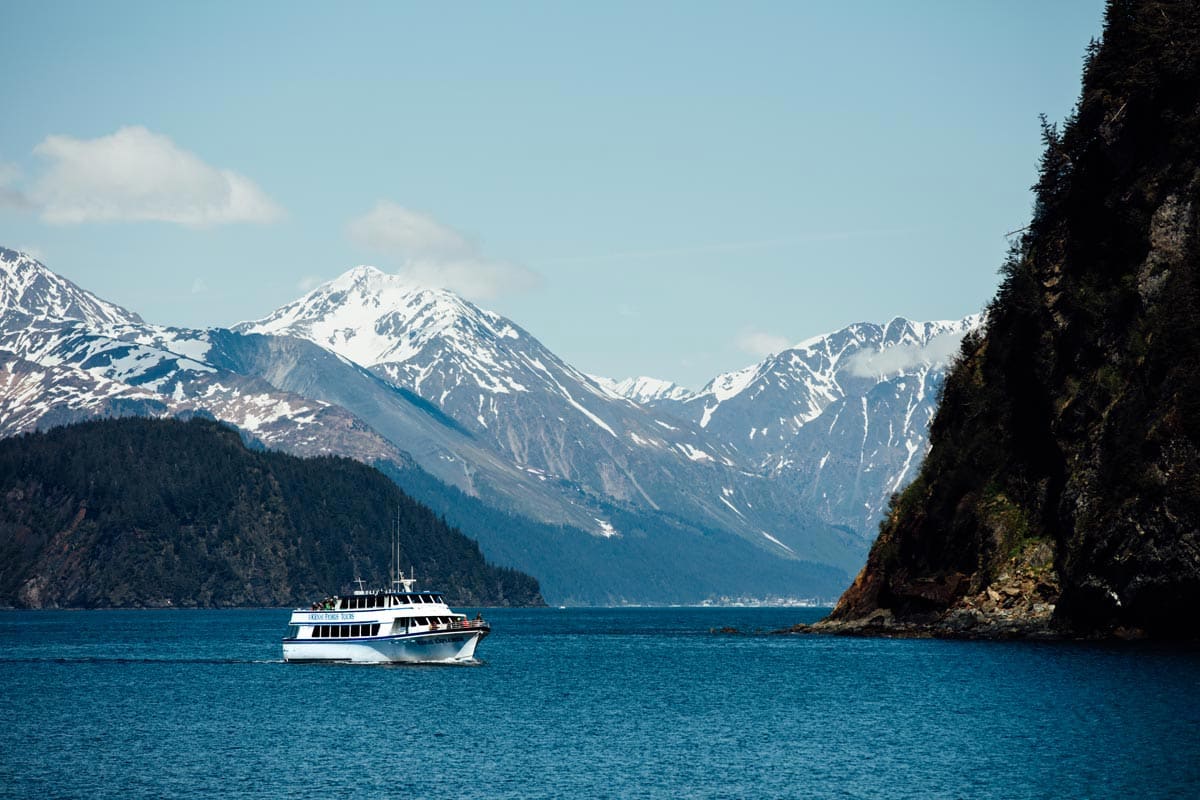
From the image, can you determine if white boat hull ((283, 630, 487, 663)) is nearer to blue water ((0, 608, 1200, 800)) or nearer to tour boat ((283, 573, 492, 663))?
tour boat ((283, 573, 492, 663))

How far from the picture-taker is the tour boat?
152000mm

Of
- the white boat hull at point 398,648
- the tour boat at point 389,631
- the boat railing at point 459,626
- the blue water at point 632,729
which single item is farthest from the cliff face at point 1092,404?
the tour boat at point 389,631

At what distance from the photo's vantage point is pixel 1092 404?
146750 millimetres

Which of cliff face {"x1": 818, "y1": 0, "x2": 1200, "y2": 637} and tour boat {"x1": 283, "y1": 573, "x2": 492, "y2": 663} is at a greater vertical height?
cliff face {"x1": 818, "y1": 0, "x2": 1200, "y2": 637}

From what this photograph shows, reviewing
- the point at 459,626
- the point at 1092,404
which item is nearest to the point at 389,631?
the point at 459,626

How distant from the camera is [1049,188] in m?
169

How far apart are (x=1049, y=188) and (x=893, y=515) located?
162ft

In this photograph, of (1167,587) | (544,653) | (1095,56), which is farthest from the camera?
(544,653)

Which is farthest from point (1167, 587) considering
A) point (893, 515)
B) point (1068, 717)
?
point (893, 515)

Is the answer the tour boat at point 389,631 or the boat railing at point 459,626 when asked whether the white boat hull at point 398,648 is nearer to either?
the tour boat at point 389,631

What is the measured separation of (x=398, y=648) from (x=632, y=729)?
180 feet

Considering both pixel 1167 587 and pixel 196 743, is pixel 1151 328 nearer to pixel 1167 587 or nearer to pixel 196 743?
pixel 1167 587

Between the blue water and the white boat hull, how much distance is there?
1.99 m

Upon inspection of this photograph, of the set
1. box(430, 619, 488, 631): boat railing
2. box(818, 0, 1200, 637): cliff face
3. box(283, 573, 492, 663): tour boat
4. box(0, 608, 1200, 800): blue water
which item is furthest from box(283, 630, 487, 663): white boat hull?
box(818, 0, 1200, 637): cliff face
